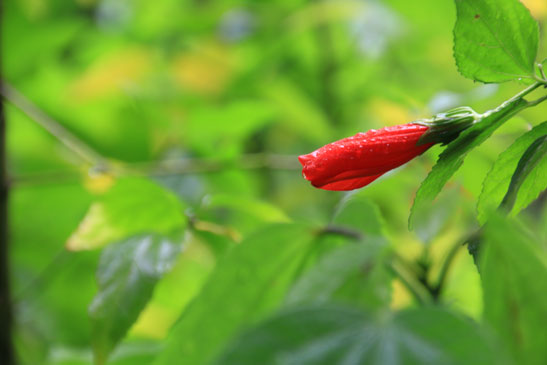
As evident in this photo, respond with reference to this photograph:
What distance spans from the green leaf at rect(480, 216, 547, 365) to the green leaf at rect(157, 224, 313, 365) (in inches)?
3.5

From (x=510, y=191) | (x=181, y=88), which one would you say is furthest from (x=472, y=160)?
(x=181, y=88)

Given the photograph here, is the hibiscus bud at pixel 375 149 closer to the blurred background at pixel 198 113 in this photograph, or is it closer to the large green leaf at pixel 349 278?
the large green leaf at pixel 349 278

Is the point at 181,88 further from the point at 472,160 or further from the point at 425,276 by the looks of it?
the point at 425,276

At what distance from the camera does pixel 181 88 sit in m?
0.99

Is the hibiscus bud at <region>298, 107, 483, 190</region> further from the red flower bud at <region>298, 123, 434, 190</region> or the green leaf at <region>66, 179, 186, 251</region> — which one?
the green leaf at <region>66, 179, 186, 251</region>

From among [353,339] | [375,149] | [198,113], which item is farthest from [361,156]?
[198,113]

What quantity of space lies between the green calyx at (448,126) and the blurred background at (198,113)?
0.26m

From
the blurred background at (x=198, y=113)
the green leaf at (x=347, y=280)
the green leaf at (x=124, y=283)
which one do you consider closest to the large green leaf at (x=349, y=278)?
the green leaf at (x=347, y=280)

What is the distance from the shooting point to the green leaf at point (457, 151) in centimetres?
24

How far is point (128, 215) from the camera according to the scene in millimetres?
399

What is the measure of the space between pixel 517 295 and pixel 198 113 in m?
0.67

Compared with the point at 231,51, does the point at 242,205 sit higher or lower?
higher

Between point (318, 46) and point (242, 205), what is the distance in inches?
28.2

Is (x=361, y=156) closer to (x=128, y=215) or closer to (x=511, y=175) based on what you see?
(x=511, y=175)
